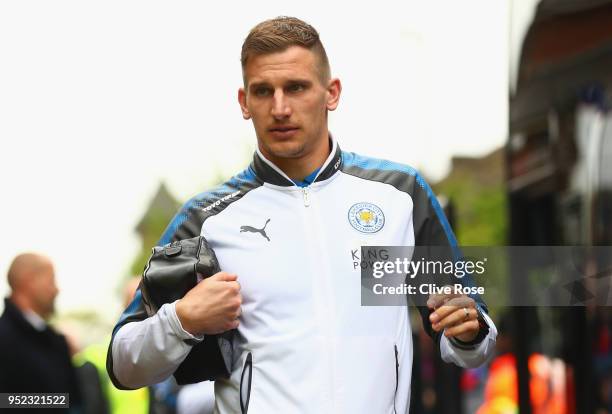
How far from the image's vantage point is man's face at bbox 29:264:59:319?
266 cm

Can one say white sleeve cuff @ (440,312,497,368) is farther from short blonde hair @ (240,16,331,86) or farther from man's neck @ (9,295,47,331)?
man's neck @ (9,295,47,331)

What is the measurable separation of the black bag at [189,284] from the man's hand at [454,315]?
36 cm

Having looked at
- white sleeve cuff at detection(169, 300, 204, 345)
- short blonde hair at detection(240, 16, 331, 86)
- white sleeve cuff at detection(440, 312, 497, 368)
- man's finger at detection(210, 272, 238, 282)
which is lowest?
white sleeve cuff at detection(440, 312, 497, 368)

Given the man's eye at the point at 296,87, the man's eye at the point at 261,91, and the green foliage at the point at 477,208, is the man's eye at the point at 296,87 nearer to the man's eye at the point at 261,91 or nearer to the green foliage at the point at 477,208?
the man's eye at the point at 261,91

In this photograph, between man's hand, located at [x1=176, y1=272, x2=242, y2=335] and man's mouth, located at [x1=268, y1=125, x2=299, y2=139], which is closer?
man's hand, located at [x1=176, y1=272, x2=242, y2=335]

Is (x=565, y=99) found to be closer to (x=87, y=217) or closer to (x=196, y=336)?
(x=87, y=217)

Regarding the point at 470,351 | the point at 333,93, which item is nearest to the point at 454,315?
the point at 470,351

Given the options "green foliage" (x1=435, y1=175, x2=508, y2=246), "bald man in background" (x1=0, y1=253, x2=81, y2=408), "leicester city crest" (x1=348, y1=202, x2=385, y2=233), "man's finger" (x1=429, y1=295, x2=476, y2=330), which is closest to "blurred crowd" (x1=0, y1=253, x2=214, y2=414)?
"bald man in background" (x1=0, y1=253, x2=81, y2=408)

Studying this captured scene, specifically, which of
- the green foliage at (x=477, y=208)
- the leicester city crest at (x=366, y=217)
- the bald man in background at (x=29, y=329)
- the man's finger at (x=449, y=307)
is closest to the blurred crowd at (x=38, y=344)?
the bald man in background at (x=29, y=329)

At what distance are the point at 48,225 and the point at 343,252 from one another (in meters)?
1.15

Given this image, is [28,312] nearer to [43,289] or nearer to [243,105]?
[43,289]

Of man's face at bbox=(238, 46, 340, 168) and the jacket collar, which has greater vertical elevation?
man's face at bbox=(238, 46, 340, 168)

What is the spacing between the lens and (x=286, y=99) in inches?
69.4

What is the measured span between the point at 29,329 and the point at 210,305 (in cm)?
121
